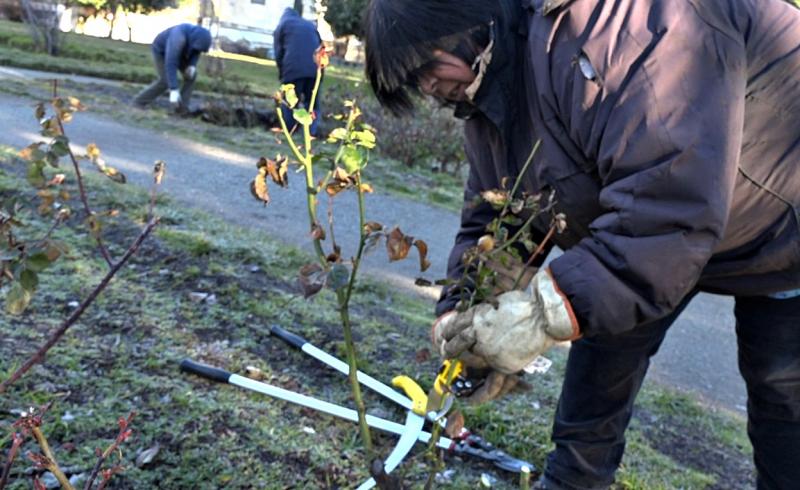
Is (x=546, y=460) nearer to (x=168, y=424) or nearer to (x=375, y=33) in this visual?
(x=168, y=424)

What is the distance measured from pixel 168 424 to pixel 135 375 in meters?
0.31

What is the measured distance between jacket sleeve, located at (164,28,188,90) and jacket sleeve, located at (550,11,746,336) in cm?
984

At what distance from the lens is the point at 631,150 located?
1656 millimetres

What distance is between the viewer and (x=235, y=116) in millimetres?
10352

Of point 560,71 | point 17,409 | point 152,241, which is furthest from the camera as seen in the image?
point 152,241

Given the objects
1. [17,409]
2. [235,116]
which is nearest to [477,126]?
[17,409]

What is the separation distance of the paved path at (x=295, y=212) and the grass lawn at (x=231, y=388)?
2.08ft

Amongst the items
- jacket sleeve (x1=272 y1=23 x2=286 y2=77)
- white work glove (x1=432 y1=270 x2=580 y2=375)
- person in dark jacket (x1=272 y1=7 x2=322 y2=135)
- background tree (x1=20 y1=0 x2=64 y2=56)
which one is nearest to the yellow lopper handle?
white work glove (x1=432 y1=270 x2=580 y2=375)

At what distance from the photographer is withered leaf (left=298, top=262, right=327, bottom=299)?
4.63 ft

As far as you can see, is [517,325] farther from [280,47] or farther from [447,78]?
[280,47]

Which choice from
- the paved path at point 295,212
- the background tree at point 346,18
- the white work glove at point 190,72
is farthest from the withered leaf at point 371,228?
the background tree at point 346,18

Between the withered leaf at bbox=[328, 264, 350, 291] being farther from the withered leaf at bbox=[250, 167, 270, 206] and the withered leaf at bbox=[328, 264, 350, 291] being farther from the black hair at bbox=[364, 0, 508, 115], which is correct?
the black hair at bbox=[364, 0, 508, 115]

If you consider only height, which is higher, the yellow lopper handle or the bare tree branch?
the bare tree branch

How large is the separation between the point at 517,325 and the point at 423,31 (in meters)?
0.67
